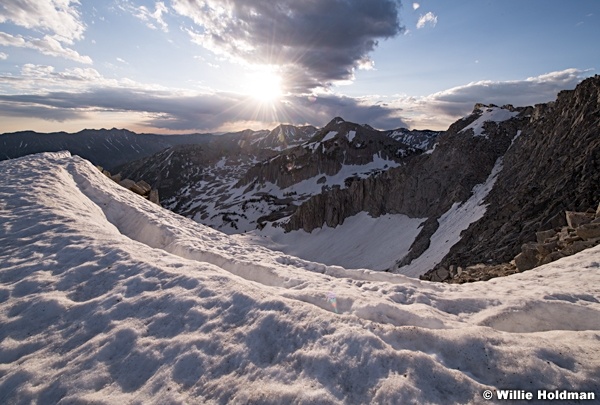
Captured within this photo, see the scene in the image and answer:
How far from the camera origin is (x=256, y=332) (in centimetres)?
599

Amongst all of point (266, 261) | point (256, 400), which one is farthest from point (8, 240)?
point (256, 400)

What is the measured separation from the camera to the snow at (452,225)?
101 ft

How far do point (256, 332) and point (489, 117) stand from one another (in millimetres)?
56892

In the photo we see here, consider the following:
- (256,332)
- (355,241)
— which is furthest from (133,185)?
(355,241)

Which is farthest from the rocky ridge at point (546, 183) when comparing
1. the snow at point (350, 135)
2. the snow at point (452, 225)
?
the snow at point (350, 135)

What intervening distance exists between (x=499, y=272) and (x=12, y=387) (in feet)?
56.3

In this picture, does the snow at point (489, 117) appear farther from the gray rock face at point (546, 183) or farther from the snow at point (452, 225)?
the gray rock face at point (546, 183)

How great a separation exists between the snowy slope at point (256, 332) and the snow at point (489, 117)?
147 feet

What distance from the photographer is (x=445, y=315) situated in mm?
7820

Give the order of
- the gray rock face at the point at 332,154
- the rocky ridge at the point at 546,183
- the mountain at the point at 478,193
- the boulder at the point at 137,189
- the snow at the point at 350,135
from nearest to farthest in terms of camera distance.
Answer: the rocky ridge at the point at 546,183 < the mountain at the point at 478,193 < the boulder at the point at 137,189 < the gray rock face at the point at 332,154 < the snow at the point at 350,135

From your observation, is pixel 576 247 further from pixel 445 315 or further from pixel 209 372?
pixel 209 372

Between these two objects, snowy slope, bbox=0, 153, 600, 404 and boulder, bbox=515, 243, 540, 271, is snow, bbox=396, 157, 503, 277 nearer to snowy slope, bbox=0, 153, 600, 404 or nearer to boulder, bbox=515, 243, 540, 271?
boulder, bbox=515, 243, 540, 271

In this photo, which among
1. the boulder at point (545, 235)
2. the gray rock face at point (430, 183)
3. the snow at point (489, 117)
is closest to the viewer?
the boulder at point (545, 235)

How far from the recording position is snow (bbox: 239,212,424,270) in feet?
148
